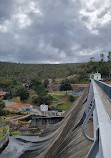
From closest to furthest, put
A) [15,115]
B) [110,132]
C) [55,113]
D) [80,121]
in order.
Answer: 1. [110,132]
2. [80,121]
3. [55,113]
4. [15,115]

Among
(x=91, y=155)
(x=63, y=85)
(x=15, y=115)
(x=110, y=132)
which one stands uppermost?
(x=110, y=132)

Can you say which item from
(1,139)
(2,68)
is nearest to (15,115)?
(1,139)

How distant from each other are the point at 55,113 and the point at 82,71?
81.9 ft

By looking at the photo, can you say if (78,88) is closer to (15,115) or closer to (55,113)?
(55,113)

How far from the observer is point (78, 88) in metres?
40.7

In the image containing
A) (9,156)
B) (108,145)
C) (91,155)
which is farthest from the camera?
(9,156)

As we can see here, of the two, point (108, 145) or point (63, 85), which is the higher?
point (108, 145)

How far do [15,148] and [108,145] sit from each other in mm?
14704

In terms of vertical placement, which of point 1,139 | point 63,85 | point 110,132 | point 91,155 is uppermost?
point 110,132

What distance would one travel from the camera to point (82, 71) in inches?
1949

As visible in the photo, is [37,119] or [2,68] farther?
[2,68]

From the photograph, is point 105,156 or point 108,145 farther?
point 108,145

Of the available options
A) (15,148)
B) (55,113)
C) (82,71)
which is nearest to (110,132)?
(15,148)

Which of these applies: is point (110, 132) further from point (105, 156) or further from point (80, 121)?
point (80, 121)
